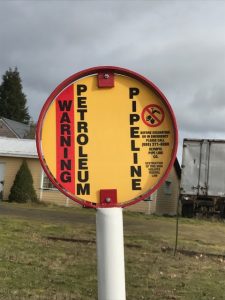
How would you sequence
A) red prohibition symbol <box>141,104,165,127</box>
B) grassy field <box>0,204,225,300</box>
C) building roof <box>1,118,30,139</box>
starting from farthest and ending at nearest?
building roof <box>1,118,30,139</box>, grassy field <box>0,204,225,300</box>, red prohibition symbol <box>141,104,165,127</box>

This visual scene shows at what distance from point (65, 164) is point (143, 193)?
422 millimetres

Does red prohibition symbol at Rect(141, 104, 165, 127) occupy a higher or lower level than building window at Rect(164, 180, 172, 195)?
higher

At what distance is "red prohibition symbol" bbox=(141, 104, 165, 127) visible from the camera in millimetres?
2602

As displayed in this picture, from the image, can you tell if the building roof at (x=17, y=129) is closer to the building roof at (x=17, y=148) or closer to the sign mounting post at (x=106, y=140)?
the building roof at (x=17, y=148)

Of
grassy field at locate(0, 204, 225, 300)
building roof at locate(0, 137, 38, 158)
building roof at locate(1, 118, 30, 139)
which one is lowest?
grassy field at locate(0, 204, 225, 300)

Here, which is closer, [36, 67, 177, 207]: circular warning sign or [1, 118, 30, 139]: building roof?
[36, 67, 177, 207]: circular warning sign

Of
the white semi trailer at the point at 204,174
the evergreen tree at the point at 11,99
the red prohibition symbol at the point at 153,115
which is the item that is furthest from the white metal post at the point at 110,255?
the evergreen tree at the point at 11,99

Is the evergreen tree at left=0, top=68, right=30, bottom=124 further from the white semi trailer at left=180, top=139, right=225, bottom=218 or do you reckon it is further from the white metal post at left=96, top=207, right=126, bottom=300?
the white metal post at left=96, top=207, right=126, bottom=300

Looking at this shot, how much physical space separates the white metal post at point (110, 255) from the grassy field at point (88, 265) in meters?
3.65

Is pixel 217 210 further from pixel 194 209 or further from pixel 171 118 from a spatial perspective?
pixel 171 118

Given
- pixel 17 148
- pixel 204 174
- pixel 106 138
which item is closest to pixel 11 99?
pixel 17 148

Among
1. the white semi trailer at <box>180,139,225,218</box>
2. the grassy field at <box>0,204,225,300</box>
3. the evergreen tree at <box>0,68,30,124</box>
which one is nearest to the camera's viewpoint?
the grassy field at <box>0,204,225,300</box>

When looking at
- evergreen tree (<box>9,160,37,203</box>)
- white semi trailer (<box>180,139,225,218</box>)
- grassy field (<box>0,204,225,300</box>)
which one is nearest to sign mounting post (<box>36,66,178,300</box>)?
grassy field (<box>0,204,225,300</box>)

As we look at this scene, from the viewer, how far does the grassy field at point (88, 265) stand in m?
6.50
